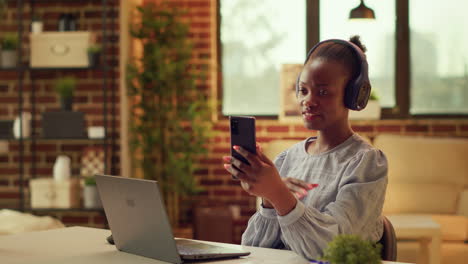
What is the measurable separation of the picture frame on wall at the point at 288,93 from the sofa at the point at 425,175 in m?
0.29

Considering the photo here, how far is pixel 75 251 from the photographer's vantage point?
1.75 metres

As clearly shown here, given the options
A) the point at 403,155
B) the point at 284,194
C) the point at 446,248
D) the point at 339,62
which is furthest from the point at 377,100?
the point at 284,194

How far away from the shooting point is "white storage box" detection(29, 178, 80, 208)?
4629 millimetres

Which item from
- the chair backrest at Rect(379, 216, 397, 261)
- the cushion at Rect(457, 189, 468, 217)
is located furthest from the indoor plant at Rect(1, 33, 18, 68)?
the chair backrest at Rect(379, 216, 397, 261)

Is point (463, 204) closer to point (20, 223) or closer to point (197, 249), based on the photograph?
point (20, 223)

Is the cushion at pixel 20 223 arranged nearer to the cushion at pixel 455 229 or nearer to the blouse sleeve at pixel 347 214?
the blouse sleeve at pixel 347 214

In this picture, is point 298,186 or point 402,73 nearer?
point 298,186

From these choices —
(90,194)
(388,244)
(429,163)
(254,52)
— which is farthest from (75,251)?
(254,52)

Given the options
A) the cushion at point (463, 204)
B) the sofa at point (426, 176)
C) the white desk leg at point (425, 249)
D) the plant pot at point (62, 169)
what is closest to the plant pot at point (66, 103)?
the plant pot at point (62, 169)

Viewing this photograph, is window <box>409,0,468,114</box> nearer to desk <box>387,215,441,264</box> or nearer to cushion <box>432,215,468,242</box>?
cushion <box>432,215,468,242</box>

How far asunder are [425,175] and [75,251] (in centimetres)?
337

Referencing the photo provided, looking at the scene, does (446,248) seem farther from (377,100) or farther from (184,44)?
(184,44)

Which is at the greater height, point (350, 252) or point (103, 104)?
point (103, 104)

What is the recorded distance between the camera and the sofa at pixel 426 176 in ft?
14.9
